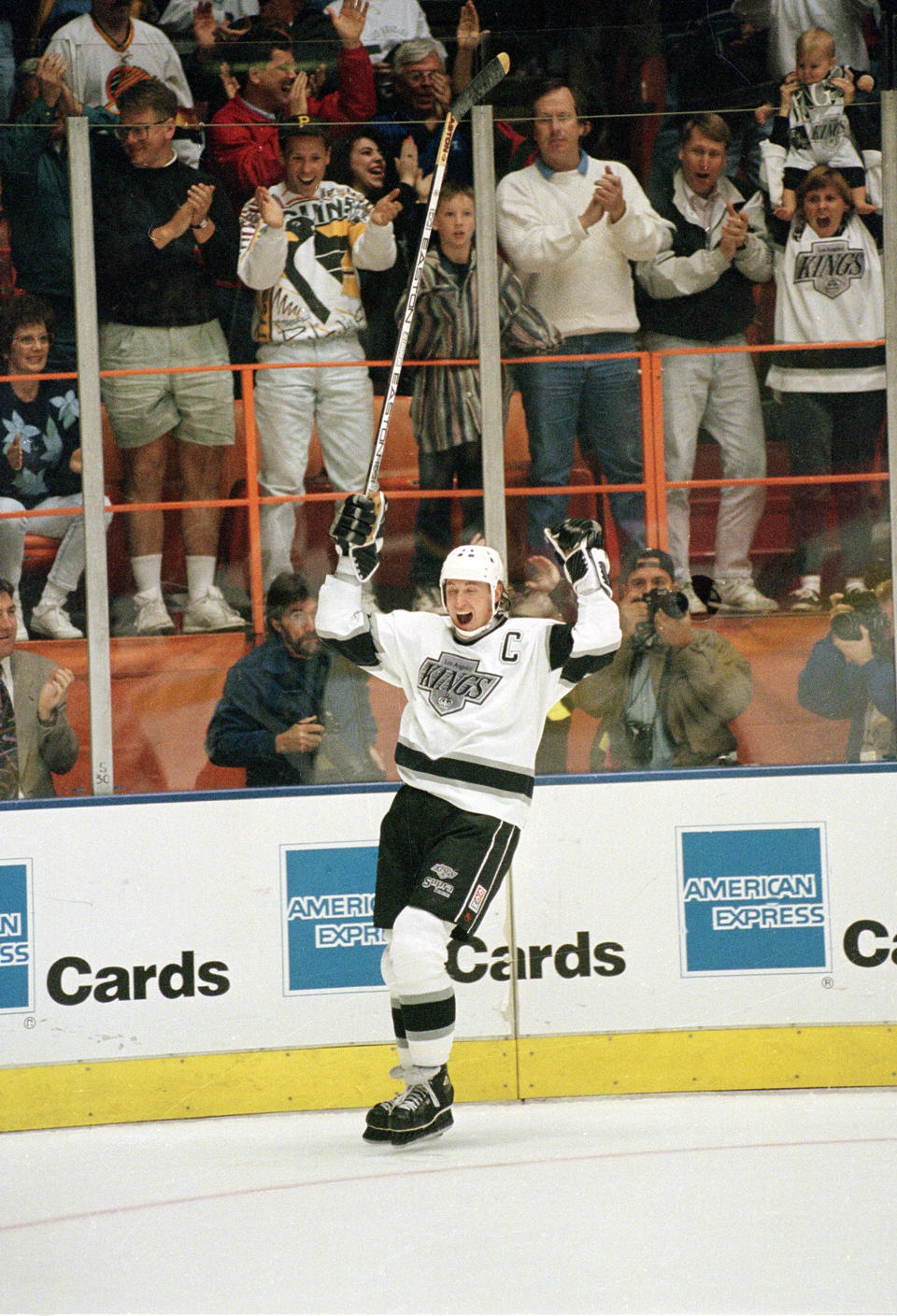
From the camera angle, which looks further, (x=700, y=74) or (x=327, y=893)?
(x=700, y=74)

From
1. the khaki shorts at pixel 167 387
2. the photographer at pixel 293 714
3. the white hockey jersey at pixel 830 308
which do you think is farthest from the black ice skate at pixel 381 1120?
the white hockey jersey at pixel 830 308

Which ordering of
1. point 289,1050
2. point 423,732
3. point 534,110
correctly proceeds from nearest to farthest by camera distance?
point 423,732
point 289,1050
point 534,110

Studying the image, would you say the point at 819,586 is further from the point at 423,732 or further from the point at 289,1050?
the point at 289,1050

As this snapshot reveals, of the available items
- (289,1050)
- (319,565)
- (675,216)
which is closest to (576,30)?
(675,216)

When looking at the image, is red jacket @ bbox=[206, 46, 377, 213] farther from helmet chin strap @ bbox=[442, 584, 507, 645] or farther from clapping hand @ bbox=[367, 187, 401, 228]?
helmet chin strap @ bbox=[442, 584, 507, 645]

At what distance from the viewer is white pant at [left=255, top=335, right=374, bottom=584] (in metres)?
4.15

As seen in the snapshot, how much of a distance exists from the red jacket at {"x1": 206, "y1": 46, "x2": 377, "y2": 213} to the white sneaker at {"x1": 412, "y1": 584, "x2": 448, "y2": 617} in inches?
47.3

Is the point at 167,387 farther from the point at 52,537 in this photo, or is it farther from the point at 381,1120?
the point at 381,1120

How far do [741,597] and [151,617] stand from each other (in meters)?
1.65

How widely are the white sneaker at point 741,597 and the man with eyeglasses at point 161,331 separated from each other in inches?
53.4

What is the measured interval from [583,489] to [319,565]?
0.77 meters

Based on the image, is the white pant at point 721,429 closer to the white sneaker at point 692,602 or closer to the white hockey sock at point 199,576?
the white sneaker at point 692,602

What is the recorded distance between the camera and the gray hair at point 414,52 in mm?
4203

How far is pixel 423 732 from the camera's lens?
3232mm
